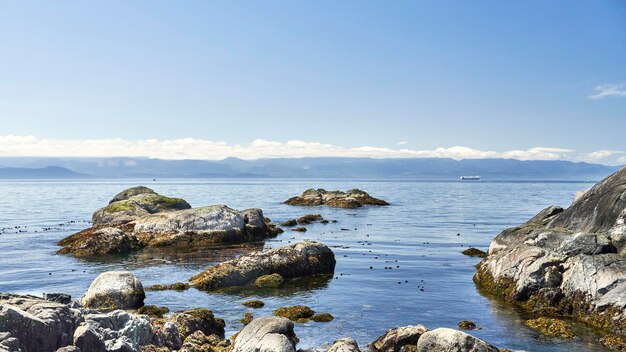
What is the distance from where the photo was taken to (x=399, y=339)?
57.8 ft

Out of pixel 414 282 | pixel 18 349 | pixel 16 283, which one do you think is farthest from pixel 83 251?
pixel 18 349

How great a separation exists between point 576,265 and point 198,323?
53.9 feet

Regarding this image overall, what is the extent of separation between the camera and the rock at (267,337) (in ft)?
53.6

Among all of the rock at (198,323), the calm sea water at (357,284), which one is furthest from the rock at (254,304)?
the rock at (198,323)

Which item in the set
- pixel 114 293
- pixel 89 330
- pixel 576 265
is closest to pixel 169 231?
pixel 114 293

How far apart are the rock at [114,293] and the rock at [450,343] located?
12.8 meters

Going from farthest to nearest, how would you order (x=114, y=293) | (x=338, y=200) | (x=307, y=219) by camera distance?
1. (x=338, y=200)
2. (x=307, y=219)
3. (x=114, y=293)

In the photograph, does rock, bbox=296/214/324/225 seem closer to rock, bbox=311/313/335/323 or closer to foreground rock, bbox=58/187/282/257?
foreground rock, bbox=58/187/282/257

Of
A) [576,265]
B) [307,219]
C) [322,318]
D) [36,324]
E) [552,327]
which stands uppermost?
[576,265]

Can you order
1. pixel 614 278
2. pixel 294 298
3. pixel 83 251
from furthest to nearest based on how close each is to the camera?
pixel 83 251
pixel 294 298
pixel 614 278

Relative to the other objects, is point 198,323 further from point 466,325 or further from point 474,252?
point 474,252

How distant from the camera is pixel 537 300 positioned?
23.2 metres

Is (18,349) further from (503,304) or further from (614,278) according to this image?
(614,278)

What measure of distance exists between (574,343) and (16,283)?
1077 inches
